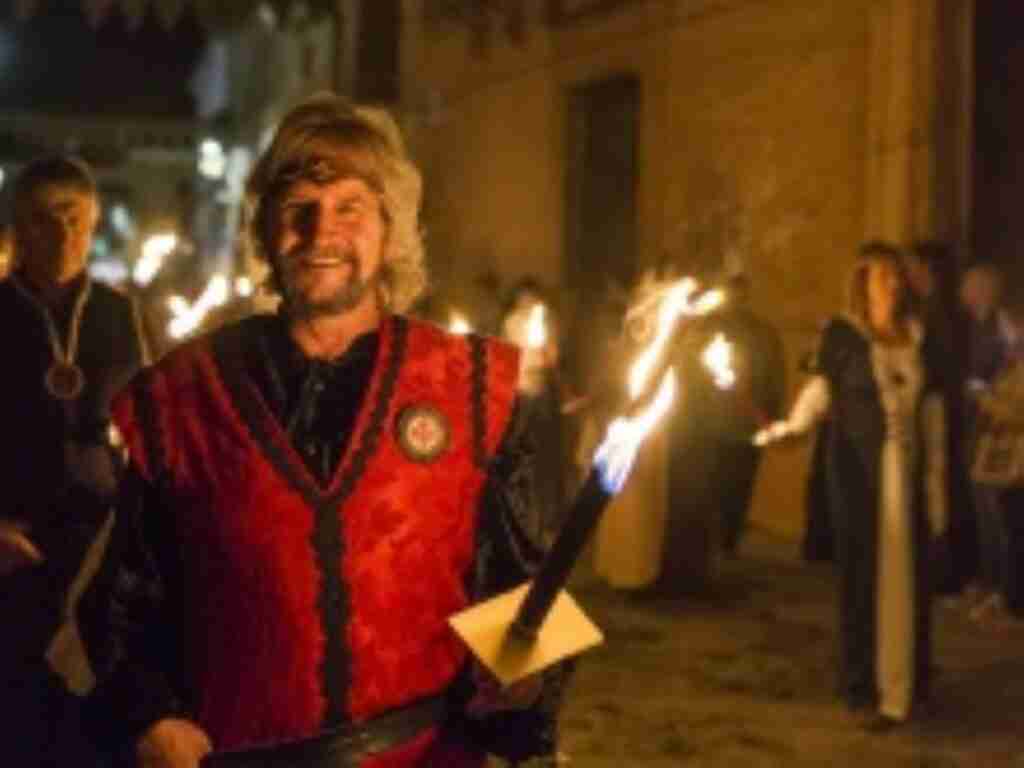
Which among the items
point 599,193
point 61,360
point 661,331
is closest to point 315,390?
point 661,331

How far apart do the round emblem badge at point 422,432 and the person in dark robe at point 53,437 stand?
1.72 metres

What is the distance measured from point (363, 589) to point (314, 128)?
2.31 ft

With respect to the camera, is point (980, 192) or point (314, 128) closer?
point (314, 128)

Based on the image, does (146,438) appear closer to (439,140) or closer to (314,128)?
(314,128)

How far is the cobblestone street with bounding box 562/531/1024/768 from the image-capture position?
6984 mm

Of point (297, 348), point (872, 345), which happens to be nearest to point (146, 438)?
point (297, 348)

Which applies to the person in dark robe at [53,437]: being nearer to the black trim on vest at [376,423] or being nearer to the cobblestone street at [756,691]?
the black trim on vest at [376,423]

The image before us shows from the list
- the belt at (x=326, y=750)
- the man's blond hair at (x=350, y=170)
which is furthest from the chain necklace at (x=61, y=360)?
the belt at (x=326, y=750)

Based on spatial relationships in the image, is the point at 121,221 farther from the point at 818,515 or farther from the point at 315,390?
the point at 315,390

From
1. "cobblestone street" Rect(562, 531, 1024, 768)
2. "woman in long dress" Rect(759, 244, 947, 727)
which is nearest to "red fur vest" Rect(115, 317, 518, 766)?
"cobblestone street" Rect(562, 531, 1024, 768)

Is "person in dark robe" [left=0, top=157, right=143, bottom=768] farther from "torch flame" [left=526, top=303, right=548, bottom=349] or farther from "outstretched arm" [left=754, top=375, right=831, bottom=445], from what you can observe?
"torch flame" [left=526, top=303, right=548, bottom=349]

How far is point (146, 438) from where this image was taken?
2855mm

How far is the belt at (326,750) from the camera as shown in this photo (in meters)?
2.80

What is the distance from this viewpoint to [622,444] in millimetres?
2312
